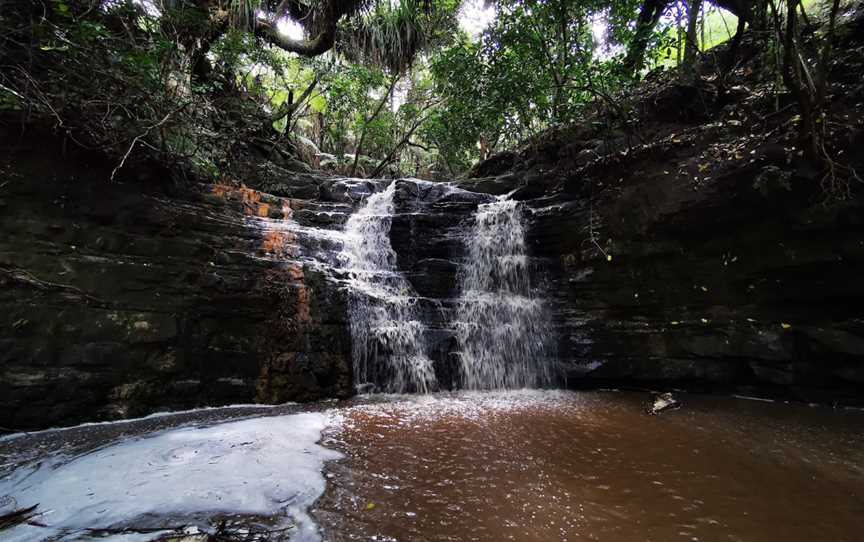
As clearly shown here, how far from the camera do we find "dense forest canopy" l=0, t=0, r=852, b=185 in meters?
3.86

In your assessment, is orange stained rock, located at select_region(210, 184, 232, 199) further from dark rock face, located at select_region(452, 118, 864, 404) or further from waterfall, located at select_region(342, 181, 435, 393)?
dark rock face, located at select_region(452, 118, 864, 404)

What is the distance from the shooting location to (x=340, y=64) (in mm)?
8883

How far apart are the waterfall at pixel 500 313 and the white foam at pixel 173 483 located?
3.03m

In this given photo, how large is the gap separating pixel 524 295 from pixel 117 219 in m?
5.57

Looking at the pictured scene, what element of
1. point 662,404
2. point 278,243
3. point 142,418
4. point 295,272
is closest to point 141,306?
point 142,418

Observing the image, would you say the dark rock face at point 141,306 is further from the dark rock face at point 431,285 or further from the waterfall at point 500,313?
the waterfall at point 500,313

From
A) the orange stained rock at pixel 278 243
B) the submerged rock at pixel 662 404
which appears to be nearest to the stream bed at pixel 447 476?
the submerged rock at pixel 662 404

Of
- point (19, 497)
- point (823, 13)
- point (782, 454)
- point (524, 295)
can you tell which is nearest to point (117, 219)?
point (19, 497)

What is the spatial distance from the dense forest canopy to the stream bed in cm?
288

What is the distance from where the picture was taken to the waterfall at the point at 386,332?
5.25 m

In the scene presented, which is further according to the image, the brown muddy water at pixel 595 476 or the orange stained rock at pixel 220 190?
the orange stained rock at pixel 220 190

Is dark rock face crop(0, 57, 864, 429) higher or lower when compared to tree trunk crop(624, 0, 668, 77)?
lower

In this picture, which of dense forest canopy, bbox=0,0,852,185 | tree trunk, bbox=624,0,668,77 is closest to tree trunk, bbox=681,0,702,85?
dense forest canopy, bbox=0,0,852,185

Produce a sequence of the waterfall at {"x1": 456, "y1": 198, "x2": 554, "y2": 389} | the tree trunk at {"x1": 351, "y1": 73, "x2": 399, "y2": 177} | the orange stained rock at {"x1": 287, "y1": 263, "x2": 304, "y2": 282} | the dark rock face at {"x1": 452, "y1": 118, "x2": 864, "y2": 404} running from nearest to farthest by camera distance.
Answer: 1. the dark rock face at {"x1": 452, "y1": 118, "x2": 864, "y2": 404}
2. the orange stained rock at {"x1": 287, "y1": 263, "x2": 304, "y2": 282}
3. the waterfall at {"x1": 456, "y1": 198, "x2": 554, "y2": 389}
4. the tree trunk at {"x1": 351, "y1": 73, "x2": 399, "y2": 177}
